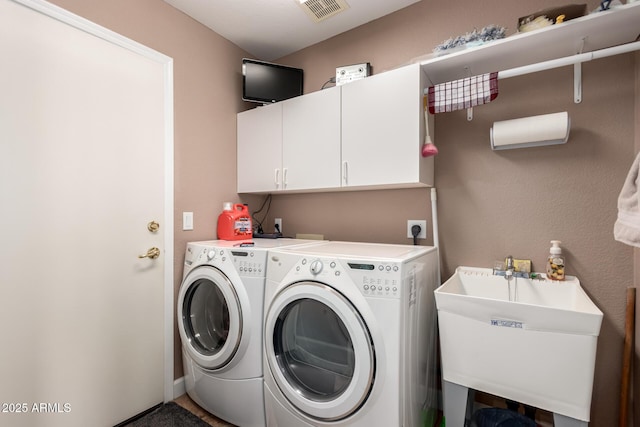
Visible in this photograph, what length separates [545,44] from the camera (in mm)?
1358

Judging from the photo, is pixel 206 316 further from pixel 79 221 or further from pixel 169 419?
pixel 79 221

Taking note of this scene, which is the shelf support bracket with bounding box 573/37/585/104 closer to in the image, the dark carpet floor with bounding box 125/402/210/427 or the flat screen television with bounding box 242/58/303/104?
the flat screen television with bounding box 242/58/303/104

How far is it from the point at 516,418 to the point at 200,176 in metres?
2.29

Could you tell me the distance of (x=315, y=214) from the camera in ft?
7.49

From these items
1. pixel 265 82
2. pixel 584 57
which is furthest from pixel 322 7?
pixel 584 57

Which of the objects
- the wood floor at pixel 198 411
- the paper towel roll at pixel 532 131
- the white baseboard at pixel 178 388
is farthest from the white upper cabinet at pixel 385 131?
the white baseboard at pixel 178 388

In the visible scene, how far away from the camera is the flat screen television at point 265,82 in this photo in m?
2.10

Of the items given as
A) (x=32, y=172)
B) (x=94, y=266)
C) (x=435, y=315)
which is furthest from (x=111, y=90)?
(x=435, y=315)

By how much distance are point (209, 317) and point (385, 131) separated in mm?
1562

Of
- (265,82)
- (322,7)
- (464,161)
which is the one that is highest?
(322,7)

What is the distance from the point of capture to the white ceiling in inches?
73.1

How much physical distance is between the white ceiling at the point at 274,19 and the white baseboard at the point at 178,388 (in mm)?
2484

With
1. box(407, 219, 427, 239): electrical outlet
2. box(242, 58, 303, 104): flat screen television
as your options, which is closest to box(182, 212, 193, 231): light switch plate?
box(242, 58, 303, 104): flat screen television

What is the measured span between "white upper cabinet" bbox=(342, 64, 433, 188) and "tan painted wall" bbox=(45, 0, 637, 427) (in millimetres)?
332
